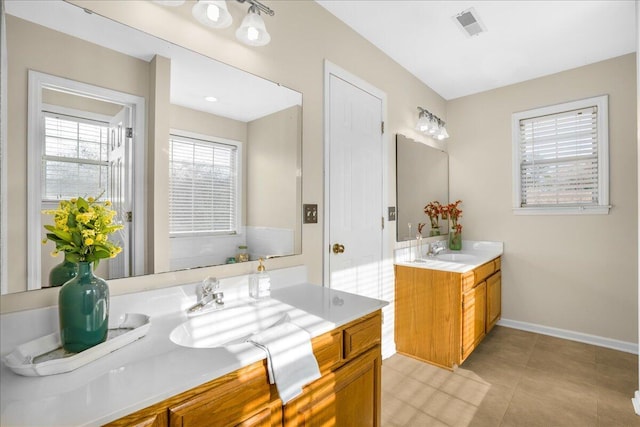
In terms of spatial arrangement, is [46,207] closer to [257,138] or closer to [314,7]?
[257,138]

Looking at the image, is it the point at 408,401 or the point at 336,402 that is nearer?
the point at 336,402

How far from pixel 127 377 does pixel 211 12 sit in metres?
1.39

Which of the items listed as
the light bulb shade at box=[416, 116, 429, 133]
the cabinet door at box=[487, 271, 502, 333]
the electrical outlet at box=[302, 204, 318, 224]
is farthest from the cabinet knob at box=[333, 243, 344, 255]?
the cabinet door at box=[487, 271, 502, 333]

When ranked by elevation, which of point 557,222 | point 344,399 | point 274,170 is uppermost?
point 274,170

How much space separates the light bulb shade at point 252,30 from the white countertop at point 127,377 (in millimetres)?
1212

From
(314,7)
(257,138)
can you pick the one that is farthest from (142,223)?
(314,7)

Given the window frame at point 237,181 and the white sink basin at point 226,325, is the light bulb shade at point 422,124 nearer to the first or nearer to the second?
the window frame at point 237,181

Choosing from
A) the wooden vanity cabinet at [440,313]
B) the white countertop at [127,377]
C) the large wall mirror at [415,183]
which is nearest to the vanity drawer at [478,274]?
the wooden vanity cabinet at [440,313]

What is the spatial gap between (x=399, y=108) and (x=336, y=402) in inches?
97.7

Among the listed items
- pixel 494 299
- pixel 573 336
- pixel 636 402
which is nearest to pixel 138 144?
pixel 636 402

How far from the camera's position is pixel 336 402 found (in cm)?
127

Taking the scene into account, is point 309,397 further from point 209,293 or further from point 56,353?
point 56,353

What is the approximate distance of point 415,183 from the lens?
3.14 m

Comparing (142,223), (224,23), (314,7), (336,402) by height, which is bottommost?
(336,402)
